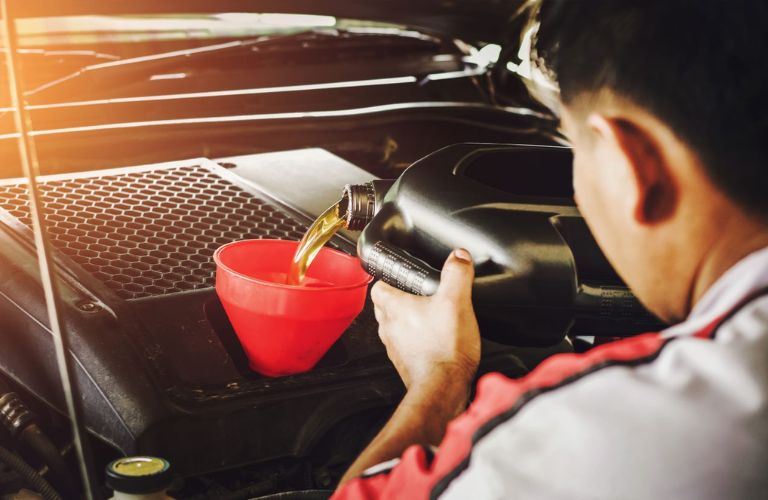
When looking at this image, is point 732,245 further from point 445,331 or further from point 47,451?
point 47,451

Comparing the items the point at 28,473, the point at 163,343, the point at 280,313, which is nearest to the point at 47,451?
the point at 28,473

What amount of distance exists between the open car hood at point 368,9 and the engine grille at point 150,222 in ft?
1.17

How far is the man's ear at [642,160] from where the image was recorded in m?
0.61

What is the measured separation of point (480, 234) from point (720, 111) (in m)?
0.39

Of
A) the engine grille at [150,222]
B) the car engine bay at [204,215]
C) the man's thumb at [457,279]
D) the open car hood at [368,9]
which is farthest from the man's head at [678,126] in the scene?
the open car hood at [368,9]

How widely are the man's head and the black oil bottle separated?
0.25 m

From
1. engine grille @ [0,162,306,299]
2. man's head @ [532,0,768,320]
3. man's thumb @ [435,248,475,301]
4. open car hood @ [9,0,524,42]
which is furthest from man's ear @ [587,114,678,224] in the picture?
open car hood @ [9,0,524,42]

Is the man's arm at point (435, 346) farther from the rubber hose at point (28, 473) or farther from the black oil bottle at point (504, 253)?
the rubber hose at point (28, 473)

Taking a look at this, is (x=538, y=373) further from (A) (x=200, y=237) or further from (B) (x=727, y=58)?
(A) (x=200, y=237)

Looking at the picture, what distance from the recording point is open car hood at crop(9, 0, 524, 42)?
1.52 meters

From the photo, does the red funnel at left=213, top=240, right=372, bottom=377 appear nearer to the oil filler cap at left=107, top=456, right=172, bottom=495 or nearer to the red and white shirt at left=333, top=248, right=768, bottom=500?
the oil filler cap at left=107, top=456, right=172, bottom=495

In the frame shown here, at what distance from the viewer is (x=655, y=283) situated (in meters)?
0.68

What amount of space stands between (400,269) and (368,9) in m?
0.98

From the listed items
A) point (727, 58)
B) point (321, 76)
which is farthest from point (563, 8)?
point (321, 76)
